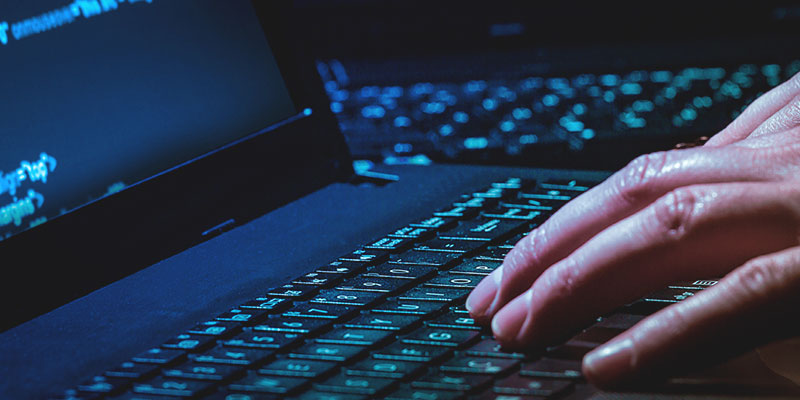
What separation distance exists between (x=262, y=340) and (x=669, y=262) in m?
0.26

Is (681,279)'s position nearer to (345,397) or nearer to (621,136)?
(345,397)

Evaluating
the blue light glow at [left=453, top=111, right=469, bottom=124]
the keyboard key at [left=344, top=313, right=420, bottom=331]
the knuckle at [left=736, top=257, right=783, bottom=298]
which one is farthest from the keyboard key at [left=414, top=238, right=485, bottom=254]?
the blue light glow at [left=453, top=111, right=469, bottom=124]

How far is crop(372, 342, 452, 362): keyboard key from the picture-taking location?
50 cm

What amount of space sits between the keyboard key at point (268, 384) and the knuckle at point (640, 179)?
0.25m

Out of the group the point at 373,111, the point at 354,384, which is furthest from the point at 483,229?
the point at 373,111

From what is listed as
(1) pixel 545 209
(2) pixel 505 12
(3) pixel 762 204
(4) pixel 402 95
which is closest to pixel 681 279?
(3) pixel 762 204

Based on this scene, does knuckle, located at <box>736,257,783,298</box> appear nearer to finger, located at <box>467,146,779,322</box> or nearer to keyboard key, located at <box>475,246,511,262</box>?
finger, located at <box>467,146,779,322</box>

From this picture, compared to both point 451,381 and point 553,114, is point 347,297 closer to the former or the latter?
point 451,381

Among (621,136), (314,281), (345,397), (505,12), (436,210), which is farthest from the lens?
→ (505,12)

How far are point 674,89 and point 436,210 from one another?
0.48 meters

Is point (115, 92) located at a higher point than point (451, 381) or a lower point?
higher

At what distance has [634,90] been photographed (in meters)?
1.12

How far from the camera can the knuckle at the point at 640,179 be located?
0.57 metres

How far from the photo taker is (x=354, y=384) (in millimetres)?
478
